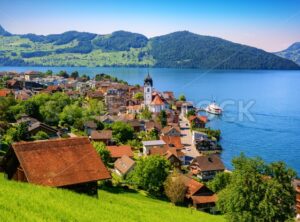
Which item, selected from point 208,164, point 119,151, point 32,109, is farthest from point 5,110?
point 208,164

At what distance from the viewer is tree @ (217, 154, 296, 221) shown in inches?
778

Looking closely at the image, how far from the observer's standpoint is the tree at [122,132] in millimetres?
47559

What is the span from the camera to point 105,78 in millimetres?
118625

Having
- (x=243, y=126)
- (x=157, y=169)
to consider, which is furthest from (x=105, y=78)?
(x=157, y=169)

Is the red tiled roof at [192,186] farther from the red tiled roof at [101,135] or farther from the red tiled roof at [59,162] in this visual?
the red tiled roof at [59,162]

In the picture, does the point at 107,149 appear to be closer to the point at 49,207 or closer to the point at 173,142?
the point at 173,142

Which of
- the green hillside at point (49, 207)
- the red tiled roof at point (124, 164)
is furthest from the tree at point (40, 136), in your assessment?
the green hillside at point (49, 207)

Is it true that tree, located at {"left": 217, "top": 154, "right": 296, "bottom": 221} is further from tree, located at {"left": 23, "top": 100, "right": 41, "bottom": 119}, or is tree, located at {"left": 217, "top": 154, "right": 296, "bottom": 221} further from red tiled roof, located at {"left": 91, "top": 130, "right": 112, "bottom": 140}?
tree, located at {"left": 23, "top": 100, "right": 41, "bottom": 119}

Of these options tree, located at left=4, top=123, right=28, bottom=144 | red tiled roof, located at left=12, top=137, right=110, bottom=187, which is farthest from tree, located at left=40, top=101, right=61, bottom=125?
red tiled roof, located at left=12, top=137, right=110, bottom=187

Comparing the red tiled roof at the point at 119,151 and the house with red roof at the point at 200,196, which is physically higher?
the red tiled roof at the point at 119,151

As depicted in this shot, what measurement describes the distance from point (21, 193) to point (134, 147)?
34.7 meters

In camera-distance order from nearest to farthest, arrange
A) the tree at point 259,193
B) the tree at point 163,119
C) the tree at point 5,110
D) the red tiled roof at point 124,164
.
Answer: the tree at point 259,193 → the red tiled roof at point 124,164 → the tree at point 5,110 → the tree at point 163,119

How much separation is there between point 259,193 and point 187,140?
33.5m

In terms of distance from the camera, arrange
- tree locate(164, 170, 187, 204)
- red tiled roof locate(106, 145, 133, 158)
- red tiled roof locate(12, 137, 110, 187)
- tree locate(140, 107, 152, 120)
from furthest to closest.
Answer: tree locate(140, 107, 152, 120)
red tiled roof locate(106, 145, 133, 158)
tree locate(164, 170, 187, 204)
red tiled roof locate(12, 137, 110, 187)
